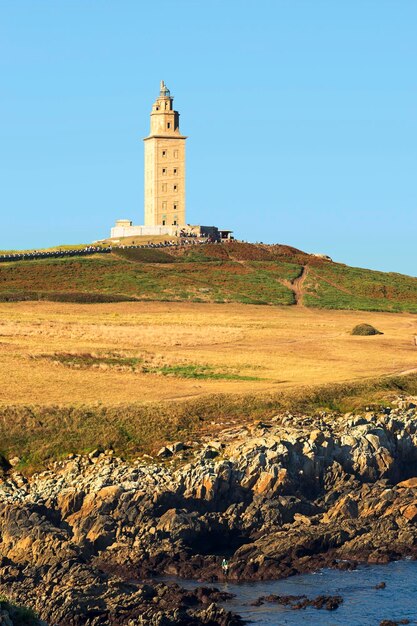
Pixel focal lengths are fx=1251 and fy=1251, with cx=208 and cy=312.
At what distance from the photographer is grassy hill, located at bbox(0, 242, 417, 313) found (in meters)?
120

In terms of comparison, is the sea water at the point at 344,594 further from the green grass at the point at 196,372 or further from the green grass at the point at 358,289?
the green grass at the point at 358,289

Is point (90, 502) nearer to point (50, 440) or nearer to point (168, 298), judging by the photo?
point (50, 440)

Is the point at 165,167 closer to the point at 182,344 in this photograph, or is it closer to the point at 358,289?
the point at 358,289

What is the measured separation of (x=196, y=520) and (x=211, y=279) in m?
84.2

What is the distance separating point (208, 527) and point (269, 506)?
2.89 metres

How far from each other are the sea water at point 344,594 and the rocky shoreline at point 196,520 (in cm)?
64

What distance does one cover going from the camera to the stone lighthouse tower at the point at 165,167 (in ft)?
503

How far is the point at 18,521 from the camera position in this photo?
45562 mm

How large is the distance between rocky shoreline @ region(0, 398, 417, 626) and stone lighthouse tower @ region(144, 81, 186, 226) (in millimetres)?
100508

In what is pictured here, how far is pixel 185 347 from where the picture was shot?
275ft

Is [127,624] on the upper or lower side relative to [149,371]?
lower

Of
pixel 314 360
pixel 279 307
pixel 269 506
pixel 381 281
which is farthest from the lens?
pixel 381 281

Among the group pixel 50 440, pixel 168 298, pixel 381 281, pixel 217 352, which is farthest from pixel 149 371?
pixel 381 281

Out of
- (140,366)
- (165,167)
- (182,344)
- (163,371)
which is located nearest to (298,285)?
(165,167)
